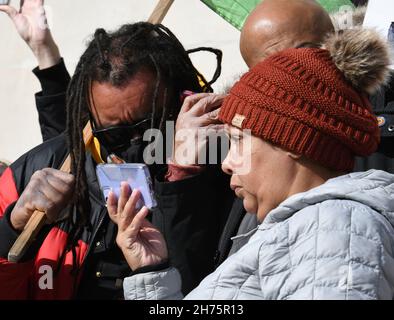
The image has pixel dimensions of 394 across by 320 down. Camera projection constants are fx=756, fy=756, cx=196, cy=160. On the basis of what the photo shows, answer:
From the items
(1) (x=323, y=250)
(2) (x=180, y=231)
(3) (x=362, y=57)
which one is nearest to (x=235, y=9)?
(2) (x=180, y=231)

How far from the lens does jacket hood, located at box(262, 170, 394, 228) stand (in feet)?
4.69

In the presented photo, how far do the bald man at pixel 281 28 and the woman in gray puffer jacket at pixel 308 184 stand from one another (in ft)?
1.59

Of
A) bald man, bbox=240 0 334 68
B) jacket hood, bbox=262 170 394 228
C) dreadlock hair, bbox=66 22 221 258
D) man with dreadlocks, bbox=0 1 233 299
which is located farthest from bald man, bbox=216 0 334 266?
jacket hood, bbox=262 170 394 228

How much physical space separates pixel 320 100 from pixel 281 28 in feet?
2.39

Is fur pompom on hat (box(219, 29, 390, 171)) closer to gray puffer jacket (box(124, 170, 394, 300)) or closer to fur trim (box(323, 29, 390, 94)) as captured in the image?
fur trim (box(323, 29, 390, 94))

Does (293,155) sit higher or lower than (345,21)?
lower

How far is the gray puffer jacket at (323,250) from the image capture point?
1314mm

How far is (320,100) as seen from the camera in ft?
5.17

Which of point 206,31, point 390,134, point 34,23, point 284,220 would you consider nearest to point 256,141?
point 284,220

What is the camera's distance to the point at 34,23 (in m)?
2.98

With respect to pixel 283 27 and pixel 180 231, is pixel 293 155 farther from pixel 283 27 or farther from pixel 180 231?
pixel 283 27

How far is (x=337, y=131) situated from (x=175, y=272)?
563 mm
